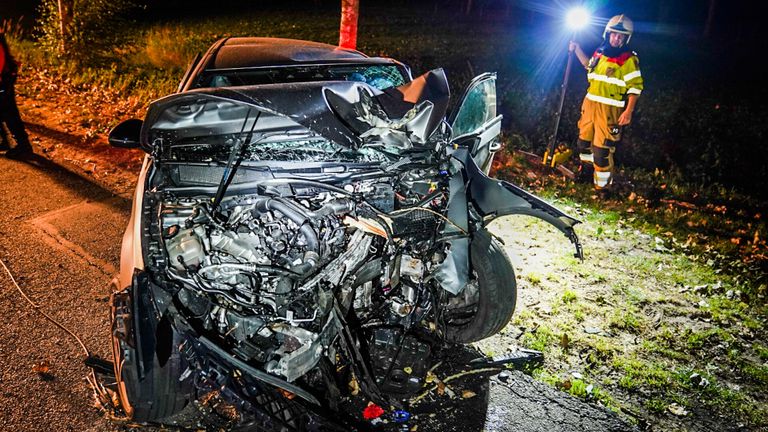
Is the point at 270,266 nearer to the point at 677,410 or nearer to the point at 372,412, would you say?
the point at 372,412

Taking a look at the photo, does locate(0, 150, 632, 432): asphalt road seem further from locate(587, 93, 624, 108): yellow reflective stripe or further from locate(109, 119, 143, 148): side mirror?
locate(587, 93, 624, 108): yellow reflective stripe

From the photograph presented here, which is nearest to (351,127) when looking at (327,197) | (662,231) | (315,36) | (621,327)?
(327,197)

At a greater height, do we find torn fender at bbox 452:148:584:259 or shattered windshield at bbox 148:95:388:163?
shattered windshield at bbox 148:95:388:163

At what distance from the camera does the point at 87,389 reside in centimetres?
298

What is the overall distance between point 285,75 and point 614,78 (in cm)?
397

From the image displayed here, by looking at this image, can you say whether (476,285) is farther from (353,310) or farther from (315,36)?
(315,36)

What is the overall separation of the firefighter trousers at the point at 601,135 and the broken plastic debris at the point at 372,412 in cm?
446

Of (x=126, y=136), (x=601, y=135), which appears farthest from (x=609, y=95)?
(x=126, y=136)

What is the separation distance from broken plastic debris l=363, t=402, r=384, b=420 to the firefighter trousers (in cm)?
446

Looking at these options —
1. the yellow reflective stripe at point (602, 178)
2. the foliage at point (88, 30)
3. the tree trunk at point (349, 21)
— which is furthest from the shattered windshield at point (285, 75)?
the foliage at point (88, 30)

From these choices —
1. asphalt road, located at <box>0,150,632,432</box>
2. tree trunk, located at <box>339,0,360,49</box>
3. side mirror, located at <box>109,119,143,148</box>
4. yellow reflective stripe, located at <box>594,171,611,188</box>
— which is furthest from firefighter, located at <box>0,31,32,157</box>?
yellow reflective stripe, located at <box>594,171,611,188</box>

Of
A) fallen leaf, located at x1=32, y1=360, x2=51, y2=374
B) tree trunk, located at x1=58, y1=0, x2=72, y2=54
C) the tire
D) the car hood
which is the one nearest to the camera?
the car hood

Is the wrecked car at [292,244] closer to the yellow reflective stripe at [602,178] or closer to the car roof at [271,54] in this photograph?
the car roof at [271,54]

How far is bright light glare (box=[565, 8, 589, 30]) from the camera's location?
6.04 metres
